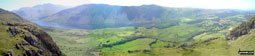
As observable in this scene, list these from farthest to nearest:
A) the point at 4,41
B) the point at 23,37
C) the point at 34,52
Result: the point at 23,37, the point at 34,52, the point at 4,41

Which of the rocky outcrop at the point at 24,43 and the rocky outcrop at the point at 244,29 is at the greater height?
the rocky outcrop at the point at 24,43

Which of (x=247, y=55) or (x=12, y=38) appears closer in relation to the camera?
(x=12, y=38)

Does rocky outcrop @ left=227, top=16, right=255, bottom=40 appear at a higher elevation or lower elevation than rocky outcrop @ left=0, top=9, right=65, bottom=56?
lower

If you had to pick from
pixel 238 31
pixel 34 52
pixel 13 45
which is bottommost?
pixel 238 31

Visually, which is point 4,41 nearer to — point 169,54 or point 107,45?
point 169,54

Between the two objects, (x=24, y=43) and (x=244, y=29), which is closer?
(x=24, y=43)

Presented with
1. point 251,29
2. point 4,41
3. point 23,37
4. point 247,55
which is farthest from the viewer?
point 251,29

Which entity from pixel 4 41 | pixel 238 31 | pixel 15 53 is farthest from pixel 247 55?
pixel 4 41

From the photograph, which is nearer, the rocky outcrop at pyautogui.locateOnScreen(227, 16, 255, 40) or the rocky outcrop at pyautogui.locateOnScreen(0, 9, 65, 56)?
the rocky outcrop at pyautogui.locateOnScreen(0, 9, 65, 56)

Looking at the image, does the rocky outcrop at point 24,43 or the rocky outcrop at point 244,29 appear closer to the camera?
the rocky outcrop at point 24,43

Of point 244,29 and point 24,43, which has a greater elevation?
point 24,43

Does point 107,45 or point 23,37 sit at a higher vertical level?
point 23,37
